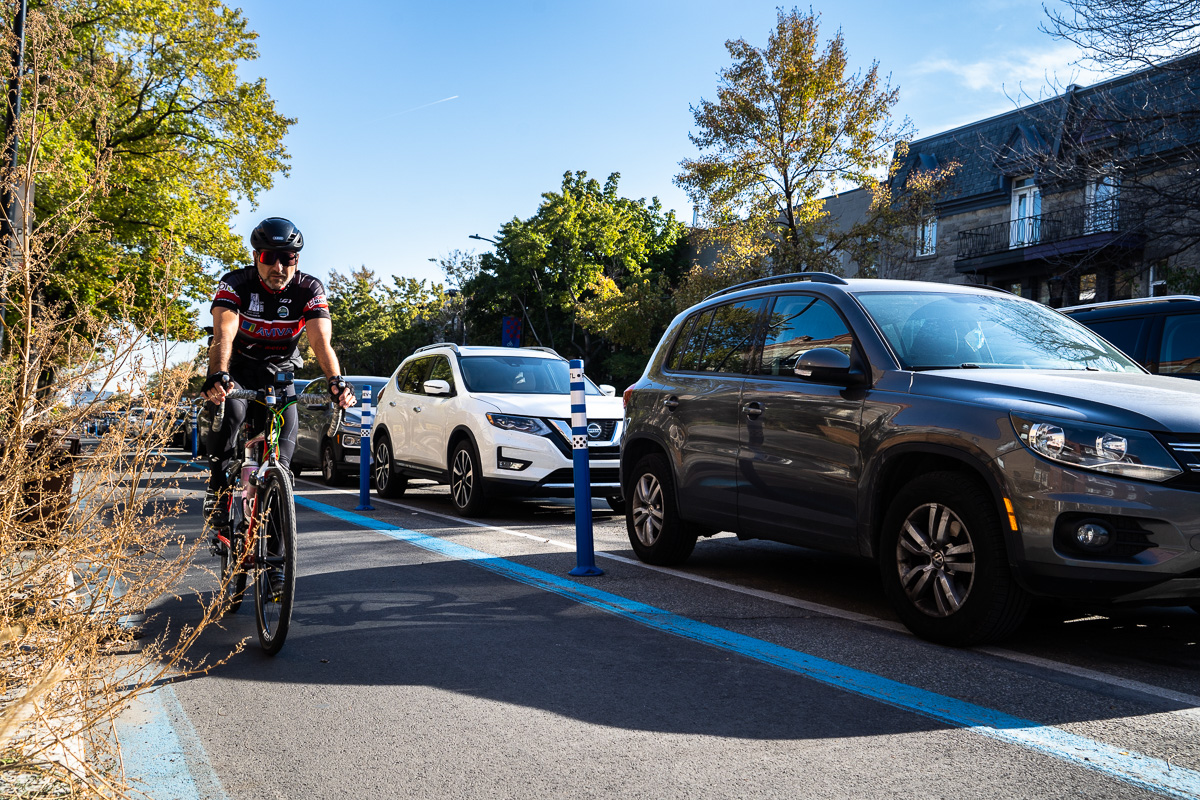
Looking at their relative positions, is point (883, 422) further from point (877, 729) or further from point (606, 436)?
point (606, 436)

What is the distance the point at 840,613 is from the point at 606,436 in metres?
5.02

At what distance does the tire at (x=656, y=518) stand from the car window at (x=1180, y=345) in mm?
3742

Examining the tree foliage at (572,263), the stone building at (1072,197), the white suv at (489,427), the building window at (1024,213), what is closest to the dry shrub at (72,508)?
the white suv at (489,427)

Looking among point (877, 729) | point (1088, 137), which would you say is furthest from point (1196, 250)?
point (877, 729)

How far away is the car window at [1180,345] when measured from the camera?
24.7 ft

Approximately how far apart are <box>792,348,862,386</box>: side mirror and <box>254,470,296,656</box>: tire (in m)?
2.57

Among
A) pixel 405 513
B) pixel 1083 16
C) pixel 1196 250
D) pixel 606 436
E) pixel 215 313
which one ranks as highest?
pixel 1083 16

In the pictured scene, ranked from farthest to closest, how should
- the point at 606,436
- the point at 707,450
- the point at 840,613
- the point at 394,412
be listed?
the point at 394,412 < the point at 606,436 < the point at 707,450 < the point at 840,613

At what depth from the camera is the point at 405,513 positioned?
10.7 meters

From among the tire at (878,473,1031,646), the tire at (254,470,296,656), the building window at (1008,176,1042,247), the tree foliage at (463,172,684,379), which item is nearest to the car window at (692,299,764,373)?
the tire at (878,473,1031,646)

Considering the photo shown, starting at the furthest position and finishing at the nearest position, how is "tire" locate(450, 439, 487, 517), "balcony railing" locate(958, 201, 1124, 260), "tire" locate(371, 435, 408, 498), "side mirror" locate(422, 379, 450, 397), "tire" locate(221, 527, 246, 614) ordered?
"balcony railing" locate(958, 201, 1124, 260) → "tire" locate(371, 435, 408, 498) → "side mirror" locate(422, 379, 450, 397) → "tire" locate(450, 439, 487, 517) → "tire" locate(221, 527, 246, 614)

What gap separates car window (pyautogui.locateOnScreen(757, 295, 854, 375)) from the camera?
5766 millimetres

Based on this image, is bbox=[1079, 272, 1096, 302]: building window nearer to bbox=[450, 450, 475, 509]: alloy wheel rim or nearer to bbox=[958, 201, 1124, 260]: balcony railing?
bbox=[958, 201, 1124, 260]: balcony railing

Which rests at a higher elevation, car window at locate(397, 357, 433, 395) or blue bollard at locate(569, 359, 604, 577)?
car window at locate(397, 357, 433, 395)
